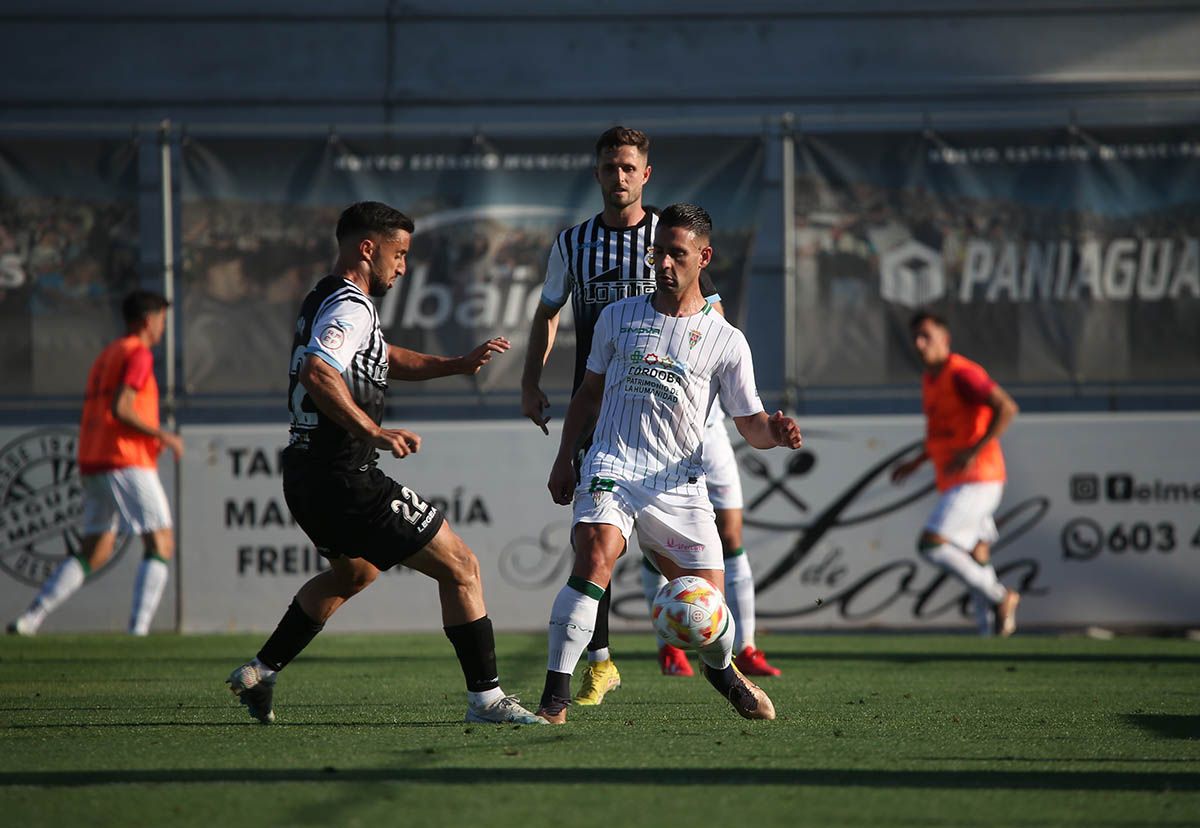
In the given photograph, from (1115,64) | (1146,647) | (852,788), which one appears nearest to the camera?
(852,788)

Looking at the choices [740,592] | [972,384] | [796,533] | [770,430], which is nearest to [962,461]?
[972,384]

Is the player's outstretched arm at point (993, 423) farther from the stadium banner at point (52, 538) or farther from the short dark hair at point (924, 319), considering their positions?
the stadium banner at point (52, 538)

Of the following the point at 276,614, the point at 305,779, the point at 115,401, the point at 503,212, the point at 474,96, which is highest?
the point at 474,96

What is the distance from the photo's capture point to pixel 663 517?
18.5ft

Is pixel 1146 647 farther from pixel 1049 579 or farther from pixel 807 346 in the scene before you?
pixel 807 346

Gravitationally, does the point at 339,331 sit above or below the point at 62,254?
below

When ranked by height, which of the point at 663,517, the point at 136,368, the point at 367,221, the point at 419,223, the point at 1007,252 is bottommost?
the point at 663,517

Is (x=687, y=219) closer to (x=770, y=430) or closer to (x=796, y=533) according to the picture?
(x=770, y=430)

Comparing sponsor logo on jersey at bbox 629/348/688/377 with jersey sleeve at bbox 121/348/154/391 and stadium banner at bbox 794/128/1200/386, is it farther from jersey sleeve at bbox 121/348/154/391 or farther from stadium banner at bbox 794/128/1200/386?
stadium banner at bbox 794/128/1200/386

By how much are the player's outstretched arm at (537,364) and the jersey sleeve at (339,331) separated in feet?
3.37

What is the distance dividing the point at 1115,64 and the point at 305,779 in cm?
1467

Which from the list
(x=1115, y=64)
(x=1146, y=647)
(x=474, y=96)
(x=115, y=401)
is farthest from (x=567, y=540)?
(x=1115, y=64)

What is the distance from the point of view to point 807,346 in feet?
41.0

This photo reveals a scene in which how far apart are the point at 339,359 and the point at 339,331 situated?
0.10 meters
